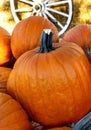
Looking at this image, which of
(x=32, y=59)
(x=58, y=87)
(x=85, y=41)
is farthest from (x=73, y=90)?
→ (x=85, y=41)

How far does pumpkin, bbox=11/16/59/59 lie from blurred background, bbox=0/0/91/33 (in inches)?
131

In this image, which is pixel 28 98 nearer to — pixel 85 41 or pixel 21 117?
pixel 21 117

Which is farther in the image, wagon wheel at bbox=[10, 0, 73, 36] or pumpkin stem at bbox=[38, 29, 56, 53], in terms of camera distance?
wagon wheel at bbox=[10, 0, 73, 36]

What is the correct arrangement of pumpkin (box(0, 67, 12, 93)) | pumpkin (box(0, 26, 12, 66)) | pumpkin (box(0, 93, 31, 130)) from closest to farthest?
1. pumpkin (box(0, 93, 31, 130))
2. pumpkin (box(0, 67, 12, 93))
3. pumpkin (box(0, 26, 12, 66))

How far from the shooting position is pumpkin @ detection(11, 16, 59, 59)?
44.8 inches

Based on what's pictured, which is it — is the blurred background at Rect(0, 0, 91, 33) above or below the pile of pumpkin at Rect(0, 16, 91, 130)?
below

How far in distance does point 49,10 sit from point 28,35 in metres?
4.05

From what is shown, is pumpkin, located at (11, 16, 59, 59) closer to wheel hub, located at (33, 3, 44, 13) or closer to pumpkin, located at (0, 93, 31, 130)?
pumpkin, located at (0, 93, 31, 130)

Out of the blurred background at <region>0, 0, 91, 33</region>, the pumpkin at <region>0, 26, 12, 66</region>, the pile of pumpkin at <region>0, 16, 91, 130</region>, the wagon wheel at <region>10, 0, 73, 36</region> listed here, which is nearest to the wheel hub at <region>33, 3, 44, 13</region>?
the wagon wheel at <region>10, 0, 73, 36</region>

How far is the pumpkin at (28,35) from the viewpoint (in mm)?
1137

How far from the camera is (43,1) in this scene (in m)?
5.18

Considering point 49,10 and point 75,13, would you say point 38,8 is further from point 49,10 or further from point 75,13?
point 75,13

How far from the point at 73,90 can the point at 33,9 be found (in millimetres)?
4428

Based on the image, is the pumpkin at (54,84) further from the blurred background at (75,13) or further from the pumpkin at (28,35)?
the blurred background at (75,13)
